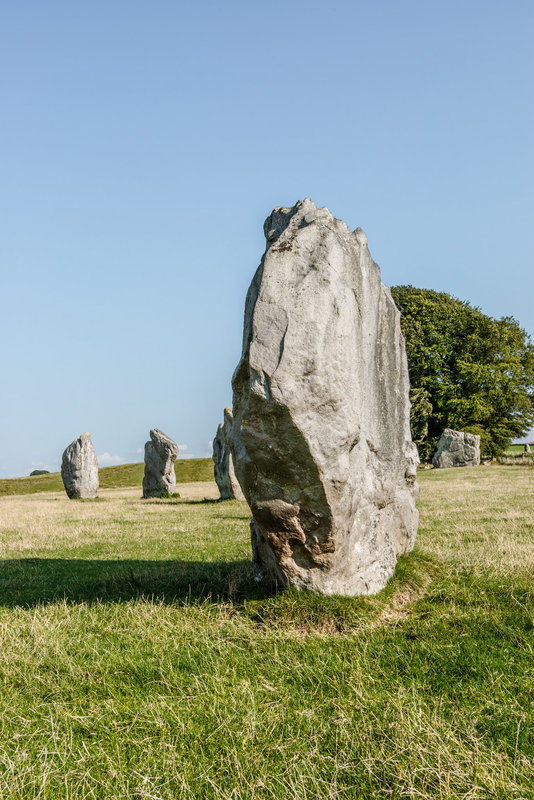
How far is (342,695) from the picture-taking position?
4391 mm

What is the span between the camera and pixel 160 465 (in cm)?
2855

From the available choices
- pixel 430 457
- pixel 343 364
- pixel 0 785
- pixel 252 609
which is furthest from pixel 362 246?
pixel 430 457

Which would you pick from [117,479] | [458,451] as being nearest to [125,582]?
[458,451]

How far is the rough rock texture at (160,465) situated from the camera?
2822 centimetres

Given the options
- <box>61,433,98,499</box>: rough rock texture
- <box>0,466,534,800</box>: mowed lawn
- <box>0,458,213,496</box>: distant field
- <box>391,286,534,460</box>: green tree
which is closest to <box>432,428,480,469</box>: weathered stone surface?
<box>391,286,534,460</box>: green tree

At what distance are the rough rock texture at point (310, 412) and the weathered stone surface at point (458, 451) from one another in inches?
1300

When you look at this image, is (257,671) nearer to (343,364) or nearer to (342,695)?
(342,695)

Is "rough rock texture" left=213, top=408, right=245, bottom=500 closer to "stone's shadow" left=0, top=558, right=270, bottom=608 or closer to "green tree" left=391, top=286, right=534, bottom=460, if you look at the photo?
"stone's shadow" left=0, top=558, right=270, bottom=608

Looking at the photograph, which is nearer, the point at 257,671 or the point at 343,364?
the point at 257,671

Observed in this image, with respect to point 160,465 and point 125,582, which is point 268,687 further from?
point 160,465

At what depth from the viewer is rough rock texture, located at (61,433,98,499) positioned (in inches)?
1180

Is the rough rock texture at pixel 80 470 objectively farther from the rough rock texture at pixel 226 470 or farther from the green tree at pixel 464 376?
the green tree at pixel 464 376

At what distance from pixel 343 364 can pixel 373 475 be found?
1.64 meters

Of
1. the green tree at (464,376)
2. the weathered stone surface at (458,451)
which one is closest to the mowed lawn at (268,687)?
the weathered stone surface at (458,451)
